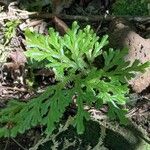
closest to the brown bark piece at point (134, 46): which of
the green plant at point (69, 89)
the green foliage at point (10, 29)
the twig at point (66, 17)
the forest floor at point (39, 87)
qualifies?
the forest floor at point (39, 87)

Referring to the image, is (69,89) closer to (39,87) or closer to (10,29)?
(39,87)

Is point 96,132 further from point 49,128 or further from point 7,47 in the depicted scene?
point 7,47

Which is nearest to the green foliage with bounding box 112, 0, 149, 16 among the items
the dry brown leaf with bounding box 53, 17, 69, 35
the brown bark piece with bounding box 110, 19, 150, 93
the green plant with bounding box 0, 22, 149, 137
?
the brown bark piece with bounding box 110, 19, 150, 93

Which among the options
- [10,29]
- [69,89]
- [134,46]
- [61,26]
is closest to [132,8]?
[134,46]

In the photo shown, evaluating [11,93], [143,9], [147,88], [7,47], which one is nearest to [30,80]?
[11,93]

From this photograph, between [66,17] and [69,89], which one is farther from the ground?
[66,17]
